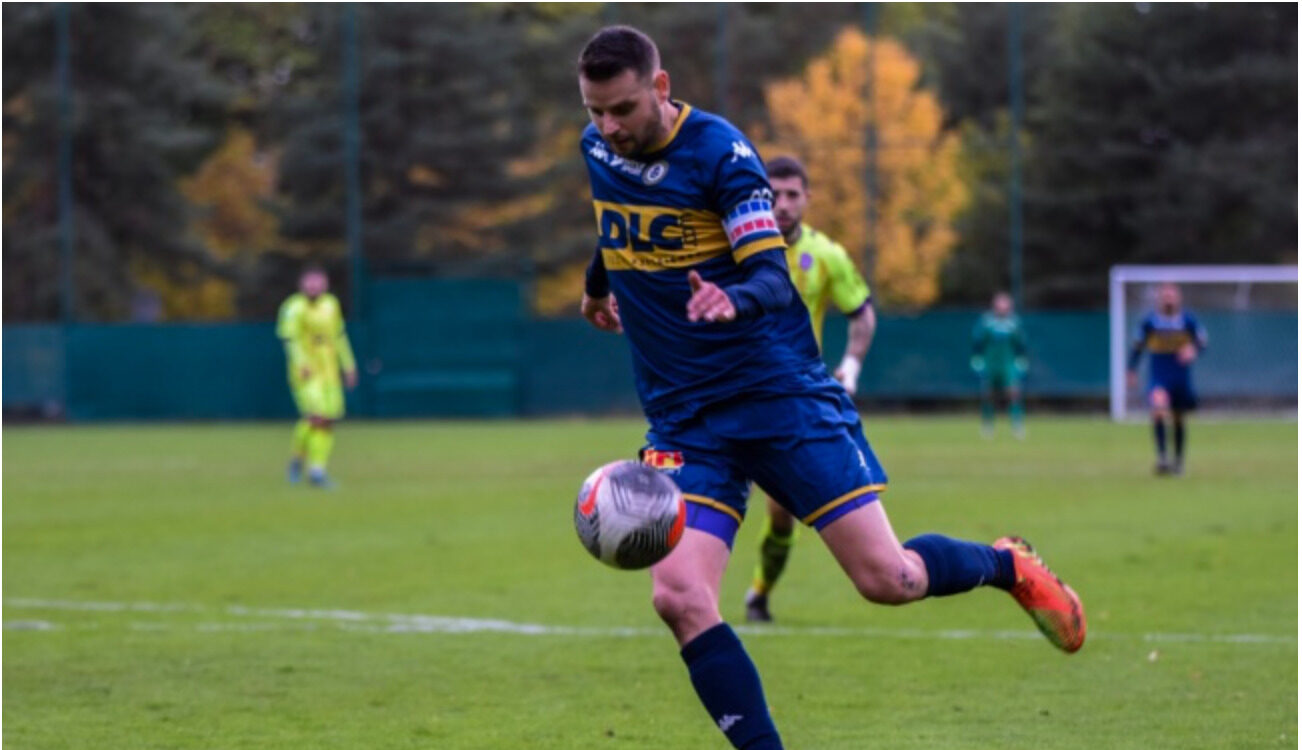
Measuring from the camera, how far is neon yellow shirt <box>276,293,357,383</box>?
73.9 feet

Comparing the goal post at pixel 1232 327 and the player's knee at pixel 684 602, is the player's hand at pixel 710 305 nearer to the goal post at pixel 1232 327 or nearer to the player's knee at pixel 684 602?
the player's knee at pixel 684 602

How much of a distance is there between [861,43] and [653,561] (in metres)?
35.8

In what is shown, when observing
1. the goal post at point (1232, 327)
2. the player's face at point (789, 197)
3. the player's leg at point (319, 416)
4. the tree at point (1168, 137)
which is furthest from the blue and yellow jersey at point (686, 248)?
the tree at point (1168, 137)

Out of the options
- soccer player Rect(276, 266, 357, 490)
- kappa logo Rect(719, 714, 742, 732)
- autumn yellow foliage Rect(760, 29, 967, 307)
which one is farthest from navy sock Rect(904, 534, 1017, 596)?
autumn yellow foliage Rect(760, 29, 967, 307)

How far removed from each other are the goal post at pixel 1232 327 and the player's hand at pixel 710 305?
1299 inches

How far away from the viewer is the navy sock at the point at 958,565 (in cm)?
656

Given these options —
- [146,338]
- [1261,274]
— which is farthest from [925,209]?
[146,338]

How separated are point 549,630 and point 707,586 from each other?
14.6 ft

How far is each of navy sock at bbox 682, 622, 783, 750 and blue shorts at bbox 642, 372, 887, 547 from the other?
1.11 feet

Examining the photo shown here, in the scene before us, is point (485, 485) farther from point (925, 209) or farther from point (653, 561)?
point (925, 209)

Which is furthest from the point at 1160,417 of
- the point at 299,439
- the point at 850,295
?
the point at 850,295

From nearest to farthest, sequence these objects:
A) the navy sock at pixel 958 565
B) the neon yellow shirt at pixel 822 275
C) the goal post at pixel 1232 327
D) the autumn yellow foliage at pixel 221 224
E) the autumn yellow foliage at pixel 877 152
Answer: the navy sock at pixel 958 565 < the neon yellow shirt at pixel 822 275 < the goal post at pixel 1232 327 < the autumn yellow foliage at pixel 877 152 < the autumn yellow foliage at pixel 221 224

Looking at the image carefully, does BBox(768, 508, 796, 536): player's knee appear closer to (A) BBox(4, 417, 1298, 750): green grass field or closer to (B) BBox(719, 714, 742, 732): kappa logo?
(A) BBox(4, 417, 1298, 750): green grass field

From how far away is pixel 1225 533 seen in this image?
51.3 feet
